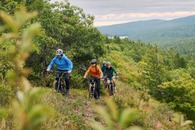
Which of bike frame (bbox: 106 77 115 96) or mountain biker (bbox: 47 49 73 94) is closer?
mountain biker (bbox: 47 49 73 94)

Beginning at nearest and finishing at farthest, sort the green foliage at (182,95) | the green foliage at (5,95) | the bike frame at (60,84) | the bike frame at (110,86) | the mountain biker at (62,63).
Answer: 1. the green foliage at (5,95)
2. the mountain biker at (62,63)
3. the bike frame at (60,84)
4. the bike frame at (110,86)
5. the green foliage at (182,95)

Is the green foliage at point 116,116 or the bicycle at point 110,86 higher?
the green foliage at point 116,116

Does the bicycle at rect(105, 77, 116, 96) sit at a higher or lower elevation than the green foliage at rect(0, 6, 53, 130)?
lower

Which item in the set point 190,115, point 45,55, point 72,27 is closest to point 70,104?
point 45,55

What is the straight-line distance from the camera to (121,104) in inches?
519

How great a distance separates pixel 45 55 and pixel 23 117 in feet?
56.8

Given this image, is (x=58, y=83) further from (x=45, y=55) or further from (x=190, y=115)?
(x=190, y=115)

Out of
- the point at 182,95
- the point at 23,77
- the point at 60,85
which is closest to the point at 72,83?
the point at 60,85

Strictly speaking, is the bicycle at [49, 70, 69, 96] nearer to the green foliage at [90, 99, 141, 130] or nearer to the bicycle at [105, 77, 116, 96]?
the bicycle at [105, 77, 116, 96]

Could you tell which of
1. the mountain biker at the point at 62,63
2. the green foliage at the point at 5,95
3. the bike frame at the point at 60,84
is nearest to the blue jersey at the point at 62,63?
the mountain biker at the point at 62,63

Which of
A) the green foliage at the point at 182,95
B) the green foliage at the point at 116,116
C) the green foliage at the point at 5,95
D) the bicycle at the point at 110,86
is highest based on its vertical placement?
the green foliage at the point at 116,116

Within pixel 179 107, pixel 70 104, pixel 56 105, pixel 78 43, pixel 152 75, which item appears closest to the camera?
pixel 56 105

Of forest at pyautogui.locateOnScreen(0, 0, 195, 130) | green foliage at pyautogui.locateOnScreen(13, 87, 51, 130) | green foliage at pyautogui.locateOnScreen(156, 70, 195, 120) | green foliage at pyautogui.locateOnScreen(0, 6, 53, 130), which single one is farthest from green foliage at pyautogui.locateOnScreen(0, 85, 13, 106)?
green foliage at pyautogui.locateOnScreen(156, 70, 195, 120)

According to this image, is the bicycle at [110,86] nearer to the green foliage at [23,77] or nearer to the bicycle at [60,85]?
the bicycle at [60,85]
